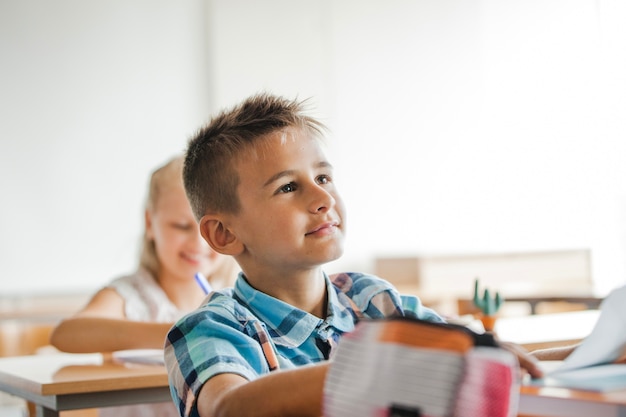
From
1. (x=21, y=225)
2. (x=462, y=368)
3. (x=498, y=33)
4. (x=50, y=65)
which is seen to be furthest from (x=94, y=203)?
(x=462, y=368)

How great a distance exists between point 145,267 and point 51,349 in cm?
45

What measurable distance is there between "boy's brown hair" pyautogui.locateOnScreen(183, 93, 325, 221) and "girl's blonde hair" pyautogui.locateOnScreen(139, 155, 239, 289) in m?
1.06

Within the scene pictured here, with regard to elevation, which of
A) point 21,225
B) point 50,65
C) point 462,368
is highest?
point 50,65

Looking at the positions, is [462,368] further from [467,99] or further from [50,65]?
[467,99]

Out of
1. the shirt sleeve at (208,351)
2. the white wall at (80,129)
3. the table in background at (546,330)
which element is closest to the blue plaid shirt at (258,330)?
the shirt sleeve at (208,351)

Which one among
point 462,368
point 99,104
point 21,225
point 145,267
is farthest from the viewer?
point 99,104

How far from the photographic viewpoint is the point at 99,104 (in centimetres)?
521

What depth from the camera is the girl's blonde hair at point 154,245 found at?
8.19 ft

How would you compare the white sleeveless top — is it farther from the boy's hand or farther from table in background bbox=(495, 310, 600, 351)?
the boy's hand

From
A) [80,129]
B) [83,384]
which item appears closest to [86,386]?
[83,384]

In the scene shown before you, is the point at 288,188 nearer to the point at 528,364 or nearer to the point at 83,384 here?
the point at 528,364

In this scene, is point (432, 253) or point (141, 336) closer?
point (141, 336)

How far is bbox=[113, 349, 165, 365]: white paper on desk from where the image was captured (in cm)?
195

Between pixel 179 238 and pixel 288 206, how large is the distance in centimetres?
124
